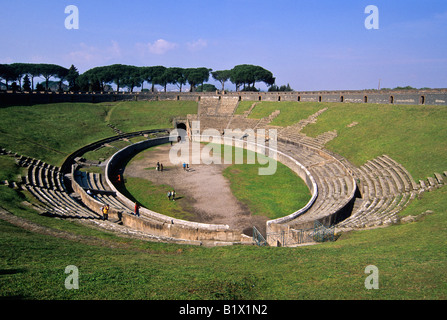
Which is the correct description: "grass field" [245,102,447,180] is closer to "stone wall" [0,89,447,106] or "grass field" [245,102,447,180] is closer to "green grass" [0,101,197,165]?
"stone wall" [0,89,447,106]

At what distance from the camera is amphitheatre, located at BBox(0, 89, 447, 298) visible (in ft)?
51.8

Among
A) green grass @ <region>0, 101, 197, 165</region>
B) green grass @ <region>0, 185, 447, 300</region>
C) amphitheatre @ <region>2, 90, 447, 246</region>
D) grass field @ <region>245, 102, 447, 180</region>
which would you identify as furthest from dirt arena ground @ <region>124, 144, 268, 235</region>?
grass field @ <region>245, 102, 447, 180</region>

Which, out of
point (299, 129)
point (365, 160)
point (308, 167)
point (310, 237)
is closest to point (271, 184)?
point (308, 167)

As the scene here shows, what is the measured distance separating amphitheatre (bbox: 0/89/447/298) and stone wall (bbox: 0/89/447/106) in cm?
15

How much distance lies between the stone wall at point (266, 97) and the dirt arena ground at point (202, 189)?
21.9 m

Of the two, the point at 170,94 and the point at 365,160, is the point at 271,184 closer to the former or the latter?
the point at 365,160

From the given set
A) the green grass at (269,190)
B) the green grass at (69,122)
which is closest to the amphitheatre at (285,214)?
the green grass at (269,190)

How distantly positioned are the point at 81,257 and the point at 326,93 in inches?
1744

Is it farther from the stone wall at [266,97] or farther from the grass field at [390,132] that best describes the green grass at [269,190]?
the stone wall at [266,97]

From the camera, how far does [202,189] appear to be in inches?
989

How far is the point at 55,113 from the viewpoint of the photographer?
1630 inches

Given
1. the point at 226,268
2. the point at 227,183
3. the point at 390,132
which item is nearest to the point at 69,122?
the point at 227,183

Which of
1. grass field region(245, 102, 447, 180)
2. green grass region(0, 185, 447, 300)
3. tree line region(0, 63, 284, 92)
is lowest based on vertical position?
green grass region(0, 185, 447, 300)

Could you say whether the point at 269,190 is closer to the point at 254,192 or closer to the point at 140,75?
the point at 254,192
